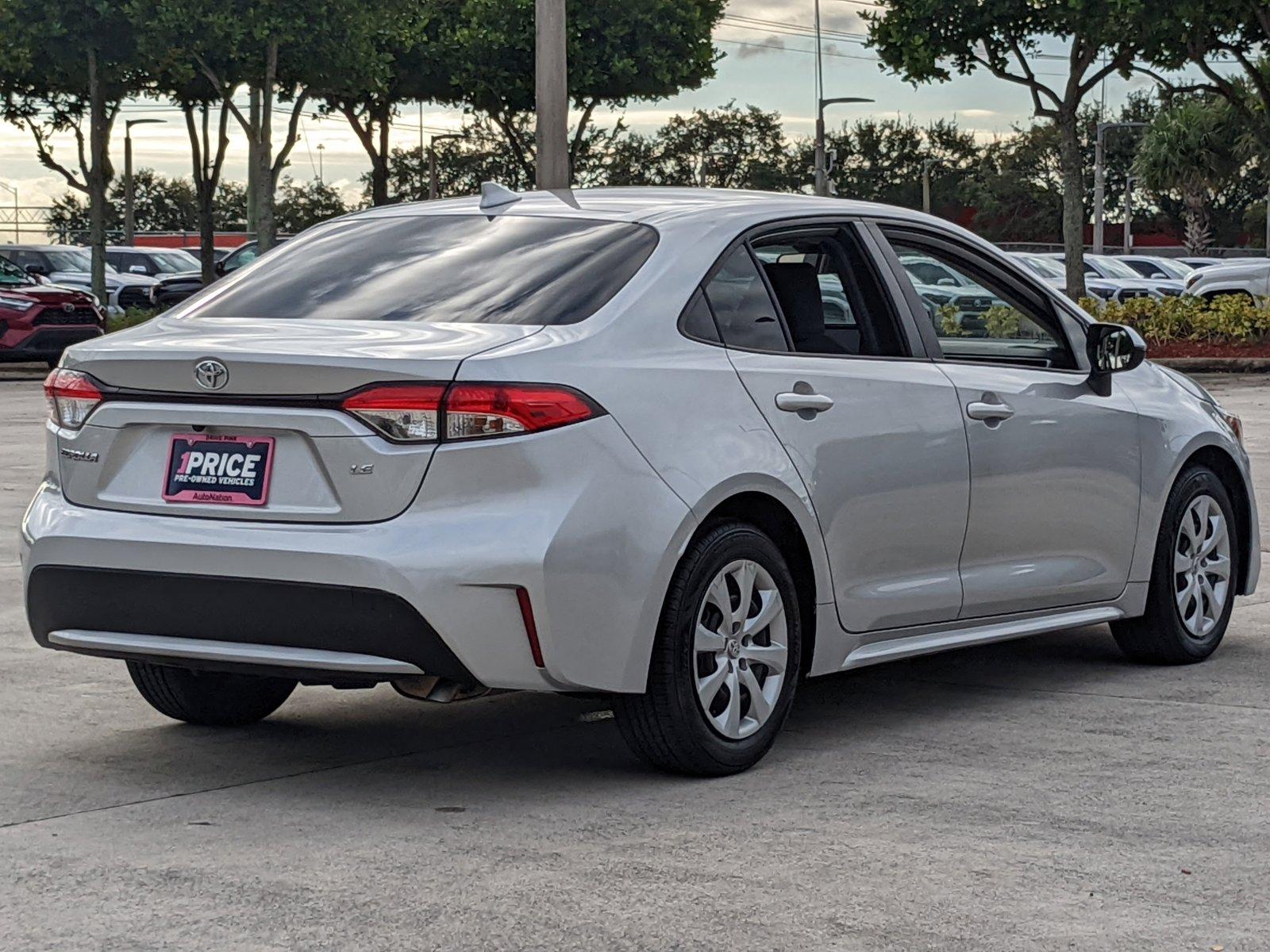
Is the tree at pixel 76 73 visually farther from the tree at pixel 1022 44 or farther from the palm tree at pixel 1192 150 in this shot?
the palm tree at pixel 1192 150

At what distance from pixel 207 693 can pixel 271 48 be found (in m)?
26.0

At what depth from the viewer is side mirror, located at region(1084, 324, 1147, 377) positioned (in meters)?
7.08

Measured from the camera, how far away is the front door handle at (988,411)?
6469 millimetres

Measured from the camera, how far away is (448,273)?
5.73 meters

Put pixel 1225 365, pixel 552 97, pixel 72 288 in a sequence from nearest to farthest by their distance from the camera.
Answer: pixel 552 97
pixel 1225 365
pixel 72 288

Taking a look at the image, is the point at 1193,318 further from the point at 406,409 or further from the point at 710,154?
the point at 710,154

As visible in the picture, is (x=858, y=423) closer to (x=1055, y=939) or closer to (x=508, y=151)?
(x=1055, y=939)

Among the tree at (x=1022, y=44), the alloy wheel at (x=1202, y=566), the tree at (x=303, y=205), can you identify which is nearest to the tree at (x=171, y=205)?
the tree at (x=303, y=205)

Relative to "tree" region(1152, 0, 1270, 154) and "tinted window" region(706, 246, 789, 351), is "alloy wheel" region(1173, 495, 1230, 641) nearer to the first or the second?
"tinted window" region(706, 246, 789, 351)

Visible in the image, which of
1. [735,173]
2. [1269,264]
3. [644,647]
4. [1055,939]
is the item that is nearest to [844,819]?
[644,647]

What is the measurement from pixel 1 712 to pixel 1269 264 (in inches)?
1196

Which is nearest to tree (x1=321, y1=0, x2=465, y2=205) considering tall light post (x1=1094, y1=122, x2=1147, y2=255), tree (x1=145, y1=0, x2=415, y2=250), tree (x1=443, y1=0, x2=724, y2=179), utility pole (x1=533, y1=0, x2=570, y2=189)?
tree (x1=443, y1=0, x2=724, y2=179)

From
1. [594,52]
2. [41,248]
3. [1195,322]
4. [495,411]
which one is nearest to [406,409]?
[495,411]

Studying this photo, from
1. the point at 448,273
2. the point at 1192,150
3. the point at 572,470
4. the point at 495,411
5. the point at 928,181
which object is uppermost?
the point at 1192,150
